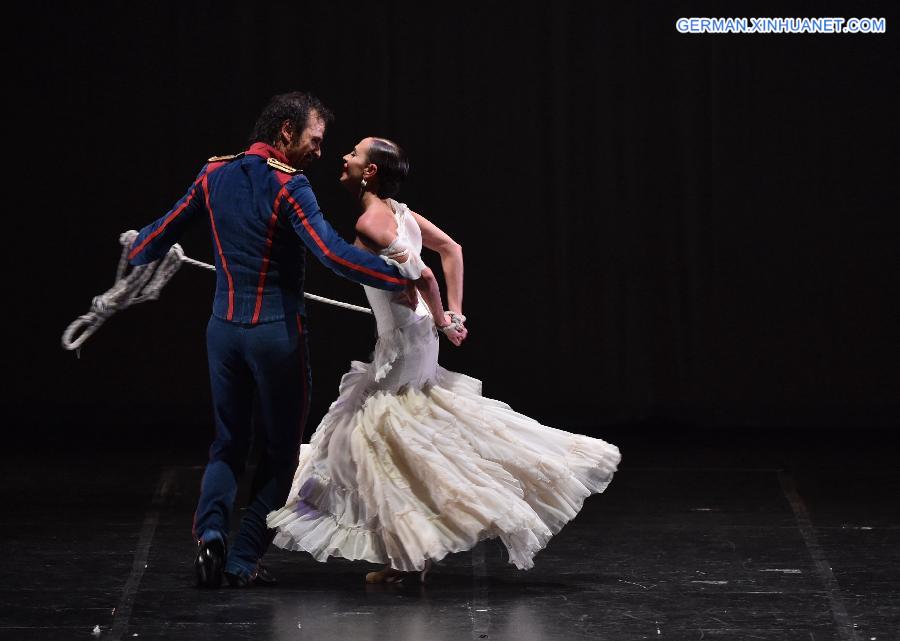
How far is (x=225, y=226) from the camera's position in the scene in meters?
3.98

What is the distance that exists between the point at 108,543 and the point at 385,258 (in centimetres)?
145

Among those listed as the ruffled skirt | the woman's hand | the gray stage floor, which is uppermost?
the woman's hand

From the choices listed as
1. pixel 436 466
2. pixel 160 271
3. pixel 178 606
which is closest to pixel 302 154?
pixel 160 271

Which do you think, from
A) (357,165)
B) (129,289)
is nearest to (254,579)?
(129,289)

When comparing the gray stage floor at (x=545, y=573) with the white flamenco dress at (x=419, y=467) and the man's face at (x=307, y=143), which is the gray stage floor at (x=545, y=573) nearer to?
the white flamenco dress at (x=419, y=467)

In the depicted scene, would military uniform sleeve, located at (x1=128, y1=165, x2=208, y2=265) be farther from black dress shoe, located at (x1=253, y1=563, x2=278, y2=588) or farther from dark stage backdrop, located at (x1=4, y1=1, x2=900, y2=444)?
dark stage backdrop, located at (x1=4, y1=1, x2=900, y2=444)

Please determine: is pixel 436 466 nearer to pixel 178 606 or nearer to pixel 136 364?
pixel 178 606

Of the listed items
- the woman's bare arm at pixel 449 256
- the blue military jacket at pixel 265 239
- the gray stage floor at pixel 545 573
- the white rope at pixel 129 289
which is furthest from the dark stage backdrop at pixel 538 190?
the blue military jacket at pixel 265 239

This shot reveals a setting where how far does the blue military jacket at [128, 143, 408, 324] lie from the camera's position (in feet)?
12.8

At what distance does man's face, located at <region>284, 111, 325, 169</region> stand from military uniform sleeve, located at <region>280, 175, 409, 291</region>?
5.9 inches

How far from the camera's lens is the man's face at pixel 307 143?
4070 millimetres

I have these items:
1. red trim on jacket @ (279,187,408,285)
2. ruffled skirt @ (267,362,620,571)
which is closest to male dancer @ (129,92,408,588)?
red trim on jacket @ (279,187,408,285)

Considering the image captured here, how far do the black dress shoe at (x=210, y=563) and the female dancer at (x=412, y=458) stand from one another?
0.49 feet

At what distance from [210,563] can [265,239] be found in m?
0.84
